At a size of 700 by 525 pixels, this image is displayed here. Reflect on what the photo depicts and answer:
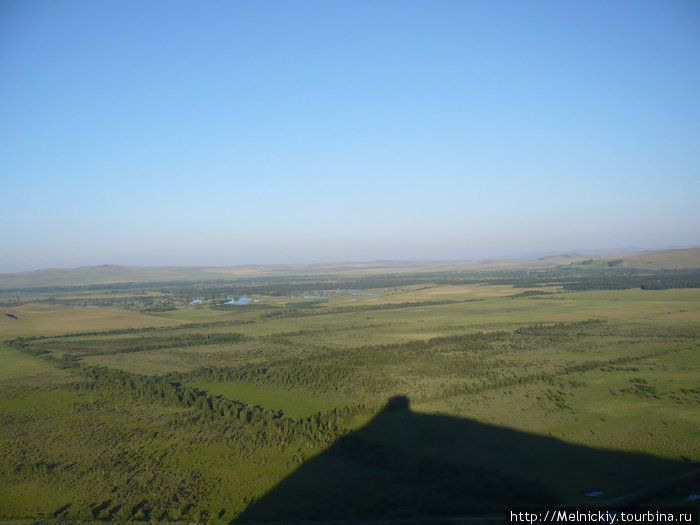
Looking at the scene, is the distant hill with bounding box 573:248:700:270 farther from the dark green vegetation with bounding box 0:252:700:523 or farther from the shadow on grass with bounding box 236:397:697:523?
the shadow on grass with bounding box 236:397:697:523

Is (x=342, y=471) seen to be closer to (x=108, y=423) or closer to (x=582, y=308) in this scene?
(x=108, y=423)

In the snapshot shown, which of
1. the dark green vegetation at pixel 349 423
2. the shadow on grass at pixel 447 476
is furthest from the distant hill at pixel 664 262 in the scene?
the shadow on grass at pixel 447 476

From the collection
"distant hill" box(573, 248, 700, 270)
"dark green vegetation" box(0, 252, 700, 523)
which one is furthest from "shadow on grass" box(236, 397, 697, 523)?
"distant hill" box(573, 248, 700, 270)

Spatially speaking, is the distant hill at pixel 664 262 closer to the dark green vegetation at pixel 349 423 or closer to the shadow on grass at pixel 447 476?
the dark green vegetation at pixel 349 423

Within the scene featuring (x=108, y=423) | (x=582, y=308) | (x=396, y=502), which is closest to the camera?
(x=396, y=502)

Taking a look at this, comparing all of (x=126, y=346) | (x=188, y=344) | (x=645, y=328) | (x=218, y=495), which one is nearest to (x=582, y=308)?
(x=645, y=328)

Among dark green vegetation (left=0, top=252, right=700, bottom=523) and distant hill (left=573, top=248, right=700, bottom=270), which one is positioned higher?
distant hill (left=573, top=248, right=700, bottom=270)
